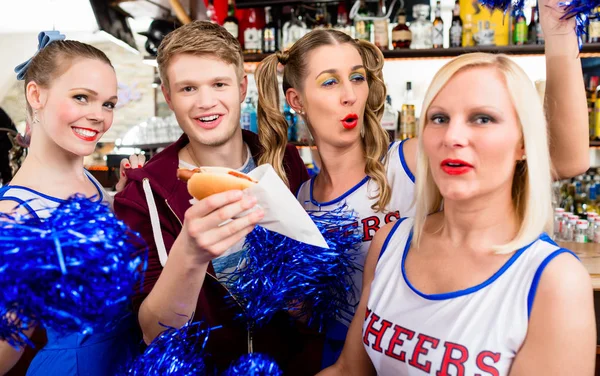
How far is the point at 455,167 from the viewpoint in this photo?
1045 millimetres

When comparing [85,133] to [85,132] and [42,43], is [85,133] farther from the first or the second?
[42,43]

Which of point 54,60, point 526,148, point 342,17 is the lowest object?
point 526,148

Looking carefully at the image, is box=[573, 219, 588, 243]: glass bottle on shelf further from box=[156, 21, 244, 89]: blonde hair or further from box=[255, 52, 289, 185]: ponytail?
box=[156, 21, 244, 89]: blonde hair

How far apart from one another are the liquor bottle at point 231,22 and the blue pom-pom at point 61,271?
284 cm

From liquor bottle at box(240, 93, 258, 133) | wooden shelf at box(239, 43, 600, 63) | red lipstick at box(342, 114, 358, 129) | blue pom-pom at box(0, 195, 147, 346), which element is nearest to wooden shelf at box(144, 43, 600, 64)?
wooden shelf at box(239, 43, 600, 63)

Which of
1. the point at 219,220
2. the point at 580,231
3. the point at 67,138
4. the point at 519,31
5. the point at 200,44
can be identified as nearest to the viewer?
the point at 219,220

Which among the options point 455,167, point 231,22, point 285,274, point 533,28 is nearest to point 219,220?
point 285,274

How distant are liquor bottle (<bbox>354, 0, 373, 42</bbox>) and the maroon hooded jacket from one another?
2069 mm

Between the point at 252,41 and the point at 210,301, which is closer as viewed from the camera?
the point at 210,301

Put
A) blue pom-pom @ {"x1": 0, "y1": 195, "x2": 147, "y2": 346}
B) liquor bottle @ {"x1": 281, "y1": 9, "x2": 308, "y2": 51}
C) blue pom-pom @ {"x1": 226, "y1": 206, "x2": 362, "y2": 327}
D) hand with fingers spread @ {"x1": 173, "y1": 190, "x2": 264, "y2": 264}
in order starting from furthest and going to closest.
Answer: liquor bottle @ {"x1": 281, "y1": 9, "x2": 308, "y2": 51}
blue pom-pom @ {"x1": 226, "y1": 206, "x2": 362, "y2": 327}
hand with fingers spread @ {"x1": 173, "y1": 190, "x2": 264, "y2": 264}
blue pom-pom @ {"x1": 0, "y1": 195, "x2": 147, "y2": 346}

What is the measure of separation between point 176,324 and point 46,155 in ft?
2.09

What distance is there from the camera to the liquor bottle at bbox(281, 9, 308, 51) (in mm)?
3266

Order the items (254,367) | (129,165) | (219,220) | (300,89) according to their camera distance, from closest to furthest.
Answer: (219,220) → (254,367) → (300,89) → (129,165)

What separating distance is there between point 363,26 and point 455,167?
2.39 meters
